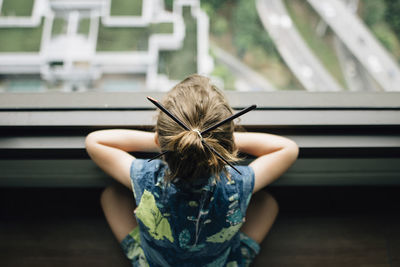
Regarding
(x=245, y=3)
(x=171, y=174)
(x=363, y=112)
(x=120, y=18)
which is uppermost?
(x=245, y=3)

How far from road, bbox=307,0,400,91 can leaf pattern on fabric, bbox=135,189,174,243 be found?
170 inches

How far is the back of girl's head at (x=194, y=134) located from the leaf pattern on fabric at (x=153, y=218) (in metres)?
0.08

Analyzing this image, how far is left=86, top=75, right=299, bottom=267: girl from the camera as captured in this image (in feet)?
1.60

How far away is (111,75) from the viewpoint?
296 centimetres

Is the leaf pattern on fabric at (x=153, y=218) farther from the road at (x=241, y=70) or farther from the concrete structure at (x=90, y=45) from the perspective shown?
the road at (x=241, y=70)

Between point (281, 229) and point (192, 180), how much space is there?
1.71 ft

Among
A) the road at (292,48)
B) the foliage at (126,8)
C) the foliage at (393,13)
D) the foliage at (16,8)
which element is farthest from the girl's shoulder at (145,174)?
the road at (292,48)

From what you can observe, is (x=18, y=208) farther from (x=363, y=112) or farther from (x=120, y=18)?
(x=120, y=18)

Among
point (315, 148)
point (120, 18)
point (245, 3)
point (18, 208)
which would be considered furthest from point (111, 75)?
point (315, 148)

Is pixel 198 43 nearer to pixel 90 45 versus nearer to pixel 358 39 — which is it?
pixel 90 45

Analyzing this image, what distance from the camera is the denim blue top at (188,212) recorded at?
21.3 inches

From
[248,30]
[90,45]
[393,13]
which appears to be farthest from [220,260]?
[248,30]

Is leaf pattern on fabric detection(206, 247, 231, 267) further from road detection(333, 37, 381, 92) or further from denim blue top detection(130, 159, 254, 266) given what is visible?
road detection(333, 37, 381, 92)

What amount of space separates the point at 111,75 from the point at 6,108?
7.76 feet
